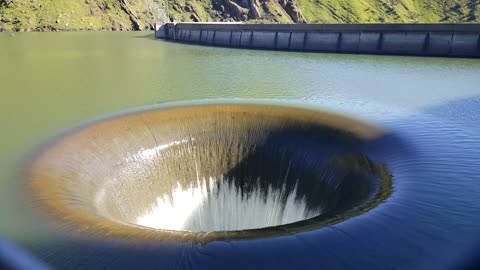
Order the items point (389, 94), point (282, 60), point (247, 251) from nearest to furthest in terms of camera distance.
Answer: point (247, 251)
point (389, 94)
point (282, 60)

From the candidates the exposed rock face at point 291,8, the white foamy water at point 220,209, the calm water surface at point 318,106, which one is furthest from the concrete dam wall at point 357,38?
the exposed rock face at point 291,8

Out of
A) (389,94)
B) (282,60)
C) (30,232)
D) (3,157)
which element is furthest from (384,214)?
(282,60)

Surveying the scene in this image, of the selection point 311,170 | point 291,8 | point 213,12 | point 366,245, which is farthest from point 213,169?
point 291,8

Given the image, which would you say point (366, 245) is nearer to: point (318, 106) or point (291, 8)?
point (318, 106)

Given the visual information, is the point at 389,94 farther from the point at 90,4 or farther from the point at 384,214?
the point at 90,4

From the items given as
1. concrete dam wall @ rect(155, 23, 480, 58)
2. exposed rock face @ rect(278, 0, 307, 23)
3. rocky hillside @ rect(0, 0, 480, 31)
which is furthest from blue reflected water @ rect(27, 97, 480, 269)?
exposed rock face @ rect(278, 0, 307, 23)
